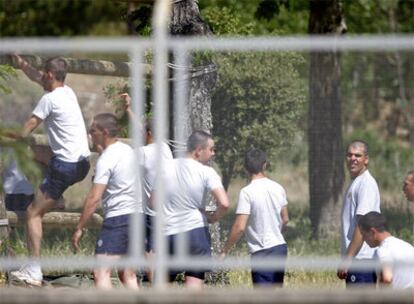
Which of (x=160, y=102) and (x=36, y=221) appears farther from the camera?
(x=36, y=221)

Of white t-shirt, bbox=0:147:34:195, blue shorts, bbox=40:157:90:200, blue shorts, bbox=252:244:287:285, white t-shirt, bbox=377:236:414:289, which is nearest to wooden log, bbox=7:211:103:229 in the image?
blue shorts, bbox=40:157:90:200

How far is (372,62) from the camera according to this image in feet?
29.8

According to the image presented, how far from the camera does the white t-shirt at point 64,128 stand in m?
9.29

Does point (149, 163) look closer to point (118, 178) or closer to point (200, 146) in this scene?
point (118, 178)

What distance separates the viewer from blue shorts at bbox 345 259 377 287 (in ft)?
30.2

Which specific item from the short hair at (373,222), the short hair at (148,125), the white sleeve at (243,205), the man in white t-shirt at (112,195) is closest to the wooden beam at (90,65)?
the short hair at (148,125)

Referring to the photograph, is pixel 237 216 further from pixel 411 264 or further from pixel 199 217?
pixel 411 264

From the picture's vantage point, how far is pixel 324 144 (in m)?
9.95

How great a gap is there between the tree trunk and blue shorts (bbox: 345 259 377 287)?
0.71 m

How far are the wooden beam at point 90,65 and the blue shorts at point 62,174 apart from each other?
701 mm

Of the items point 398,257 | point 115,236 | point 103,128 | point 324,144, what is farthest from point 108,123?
point 398,257

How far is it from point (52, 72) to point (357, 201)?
7.75 ft

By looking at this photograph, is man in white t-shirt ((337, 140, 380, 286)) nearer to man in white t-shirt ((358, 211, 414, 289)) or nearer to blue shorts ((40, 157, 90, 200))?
man in white t-shirt ((358, 211, 414, 289))

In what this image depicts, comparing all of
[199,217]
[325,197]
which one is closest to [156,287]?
[199,217]
